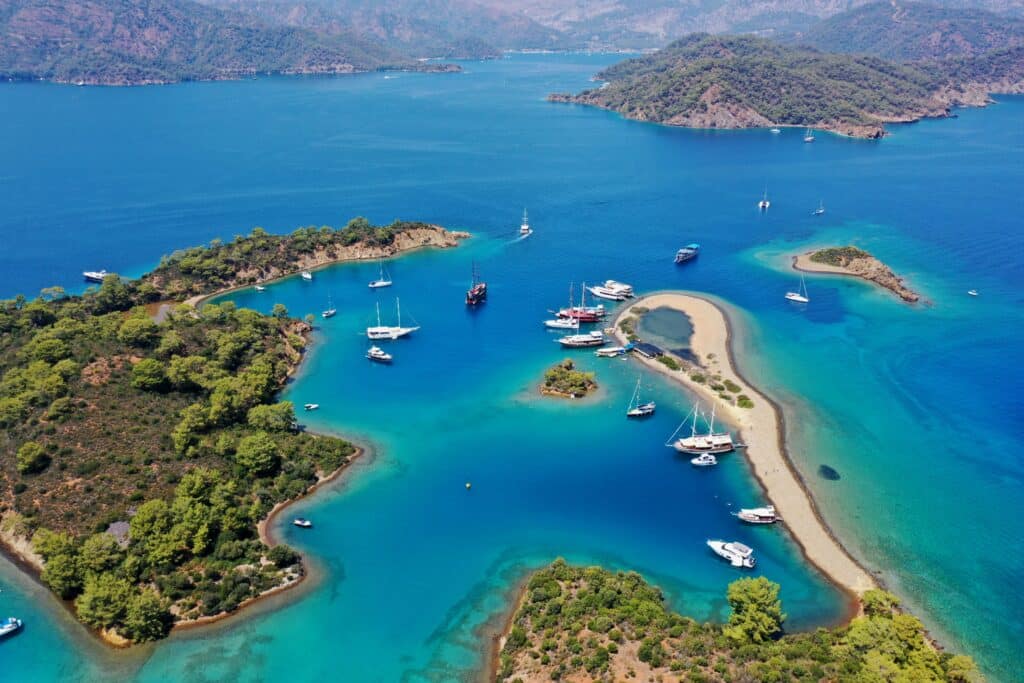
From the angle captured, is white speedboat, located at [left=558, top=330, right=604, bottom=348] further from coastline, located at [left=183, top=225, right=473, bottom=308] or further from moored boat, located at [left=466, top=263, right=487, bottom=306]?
coastline, located at [left=183, top=225, right=473, bottom=308]

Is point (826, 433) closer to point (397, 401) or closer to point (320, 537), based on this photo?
point (397, 401)

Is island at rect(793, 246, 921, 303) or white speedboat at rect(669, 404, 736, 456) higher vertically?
island at rect(793, 246, 921, 303)

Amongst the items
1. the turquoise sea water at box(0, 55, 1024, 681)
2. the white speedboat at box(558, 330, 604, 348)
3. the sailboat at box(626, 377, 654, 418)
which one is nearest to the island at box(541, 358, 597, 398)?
the turquoise sea water at box(0, 55, 1024, 681)

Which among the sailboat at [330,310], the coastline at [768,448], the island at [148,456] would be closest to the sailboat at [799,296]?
the coastline at [768,448]

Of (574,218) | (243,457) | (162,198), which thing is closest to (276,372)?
(243,457)

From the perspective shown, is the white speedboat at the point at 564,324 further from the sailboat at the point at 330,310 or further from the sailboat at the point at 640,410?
the sailboat at the point at 330,310

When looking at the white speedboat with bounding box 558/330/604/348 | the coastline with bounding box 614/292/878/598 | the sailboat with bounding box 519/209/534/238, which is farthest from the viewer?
the sailboat with bounding box 519/209/534/238
